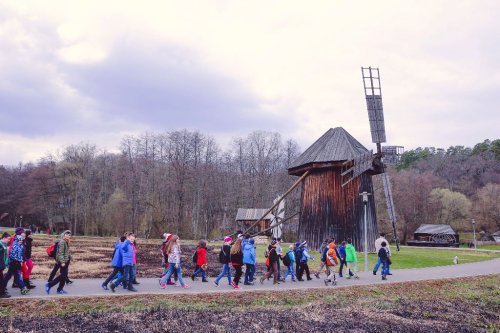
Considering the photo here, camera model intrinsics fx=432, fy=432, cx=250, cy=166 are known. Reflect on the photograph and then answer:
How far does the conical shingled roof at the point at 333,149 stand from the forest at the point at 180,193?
1225 inches

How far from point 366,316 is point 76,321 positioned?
24.0 ft

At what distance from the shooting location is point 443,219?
71438 mm

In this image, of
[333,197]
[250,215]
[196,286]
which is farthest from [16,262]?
[250,215]

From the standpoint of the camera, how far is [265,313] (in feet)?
37.5

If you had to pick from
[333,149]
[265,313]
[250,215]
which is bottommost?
[265,313]

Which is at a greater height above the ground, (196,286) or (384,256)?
(384,256)

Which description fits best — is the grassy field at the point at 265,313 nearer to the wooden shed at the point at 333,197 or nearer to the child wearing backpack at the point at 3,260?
the child wearing backpack at the point at 3,260

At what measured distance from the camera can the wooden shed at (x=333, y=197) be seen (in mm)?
30156

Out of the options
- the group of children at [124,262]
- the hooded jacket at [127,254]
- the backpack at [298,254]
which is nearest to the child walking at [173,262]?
the group of children at [124,262]

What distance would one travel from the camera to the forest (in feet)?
206

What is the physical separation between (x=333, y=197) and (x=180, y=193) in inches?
1376

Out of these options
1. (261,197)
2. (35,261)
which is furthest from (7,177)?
(35,261)

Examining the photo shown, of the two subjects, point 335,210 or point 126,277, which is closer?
point 126,277

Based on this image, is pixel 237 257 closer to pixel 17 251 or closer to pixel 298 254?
pixel 298 254
